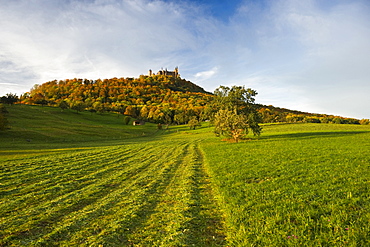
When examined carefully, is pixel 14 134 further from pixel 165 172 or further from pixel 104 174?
pixel 165 172

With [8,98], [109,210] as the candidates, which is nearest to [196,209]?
[109,210]

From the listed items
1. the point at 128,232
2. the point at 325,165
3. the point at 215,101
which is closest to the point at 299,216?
the point at 128,232

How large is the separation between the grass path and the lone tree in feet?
84.2

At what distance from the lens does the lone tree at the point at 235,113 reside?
41250mm

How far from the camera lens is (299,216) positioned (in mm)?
7488

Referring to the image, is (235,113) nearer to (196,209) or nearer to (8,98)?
(196,209)

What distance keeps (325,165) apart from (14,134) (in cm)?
6489

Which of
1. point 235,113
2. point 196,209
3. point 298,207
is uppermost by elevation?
point 235,113

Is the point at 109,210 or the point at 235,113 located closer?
the point at 109,210

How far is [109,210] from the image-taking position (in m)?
9.98

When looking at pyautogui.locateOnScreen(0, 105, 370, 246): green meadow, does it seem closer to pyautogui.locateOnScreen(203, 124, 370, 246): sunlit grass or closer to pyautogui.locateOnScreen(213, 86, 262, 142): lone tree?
pyautogui.locateOnScreen(203, 124, 370, 246): sunlit grass

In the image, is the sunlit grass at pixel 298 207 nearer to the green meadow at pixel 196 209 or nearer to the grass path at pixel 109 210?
the green meadow at pixel 196 209

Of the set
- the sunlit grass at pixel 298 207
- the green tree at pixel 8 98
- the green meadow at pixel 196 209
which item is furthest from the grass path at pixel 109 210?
the green tree at pixel 8 98

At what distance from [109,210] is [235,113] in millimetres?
35631
